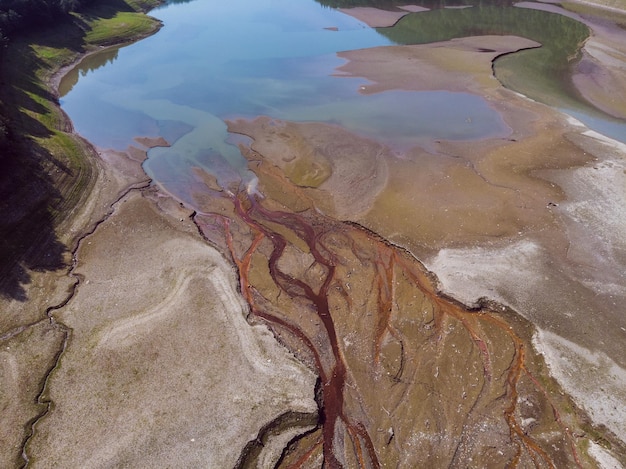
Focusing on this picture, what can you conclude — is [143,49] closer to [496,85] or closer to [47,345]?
[496,85]

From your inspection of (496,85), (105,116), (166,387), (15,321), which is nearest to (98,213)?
(15,321)

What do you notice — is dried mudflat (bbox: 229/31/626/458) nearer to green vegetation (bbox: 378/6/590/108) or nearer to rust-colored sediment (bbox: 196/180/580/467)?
rust-colored sediment (bbox: 196/180/580/467)

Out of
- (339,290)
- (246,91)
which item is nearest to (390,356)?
(339,290)

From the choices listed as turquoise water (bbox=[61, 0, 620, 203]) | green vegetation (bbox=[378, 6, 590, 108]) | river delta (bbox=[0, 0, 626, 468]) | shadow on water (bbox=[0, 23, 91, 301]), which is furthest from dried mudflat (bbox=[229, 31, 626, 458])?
shadow on water (bbox=[0, 23, 91, 301])

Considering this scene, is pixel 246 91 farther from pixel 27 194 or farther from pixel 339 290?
pixel 339 290

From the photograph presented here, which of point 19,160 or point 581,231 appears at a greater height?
point 19,160
